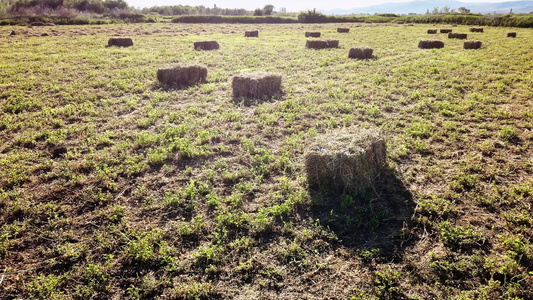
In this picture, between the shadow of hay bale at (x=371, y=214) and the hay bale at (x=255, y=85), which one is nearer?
the shadow of hay bale at (x=371, y=214)

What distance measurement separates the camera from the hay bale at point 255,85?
405 inches

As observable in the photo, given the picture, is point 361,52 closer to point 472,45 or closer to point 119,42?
point 472,45

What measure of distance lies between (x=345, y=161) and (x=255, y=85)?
234 inches

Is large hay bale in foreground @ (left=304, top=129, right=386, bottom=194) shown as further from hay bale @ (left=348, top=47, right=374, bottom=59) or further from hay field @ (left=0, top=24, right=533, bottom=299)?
hay bale @ (left=348, top=47, right=374, bottom=59)

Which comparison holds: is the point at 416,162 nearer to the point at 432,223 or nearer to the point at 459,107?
the point at 432,223

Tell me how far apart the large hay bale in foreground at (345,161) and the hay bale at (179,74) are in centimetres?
→ 793

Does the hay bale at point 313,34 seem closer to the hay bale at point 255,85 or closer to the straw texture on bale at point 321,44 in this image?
the straw texture on bale at point 321,44

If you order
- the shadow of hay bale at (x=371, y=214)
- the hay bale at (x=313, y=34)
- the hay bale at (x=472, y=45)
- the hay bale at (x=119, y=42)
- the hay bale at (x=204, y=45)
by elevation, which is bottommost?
the shadow of hay bale at (x=371, y=214)

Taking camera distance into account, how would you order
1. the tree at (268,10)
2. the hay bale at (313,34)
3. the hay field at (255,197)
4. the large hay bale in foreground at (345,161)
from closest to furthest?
the hay field at (255,197), the large hay bale in foreground at (345,161), the hay bale at (313,34), the tree at (268,10)

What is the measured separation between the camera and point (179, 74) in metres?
11.7

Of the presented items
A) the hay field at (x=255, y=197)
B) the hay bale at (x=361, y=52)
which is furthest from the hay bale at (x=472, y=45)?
the hay field at (x=255, y=197)

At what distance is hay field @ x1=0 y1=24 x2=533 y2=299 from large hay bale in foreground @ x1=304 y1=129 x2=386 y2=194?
225 millimetres

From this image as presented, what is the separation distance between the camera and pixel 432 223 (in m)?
4.60

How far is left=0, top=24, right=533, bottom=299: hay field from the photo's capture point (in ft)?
12.4
